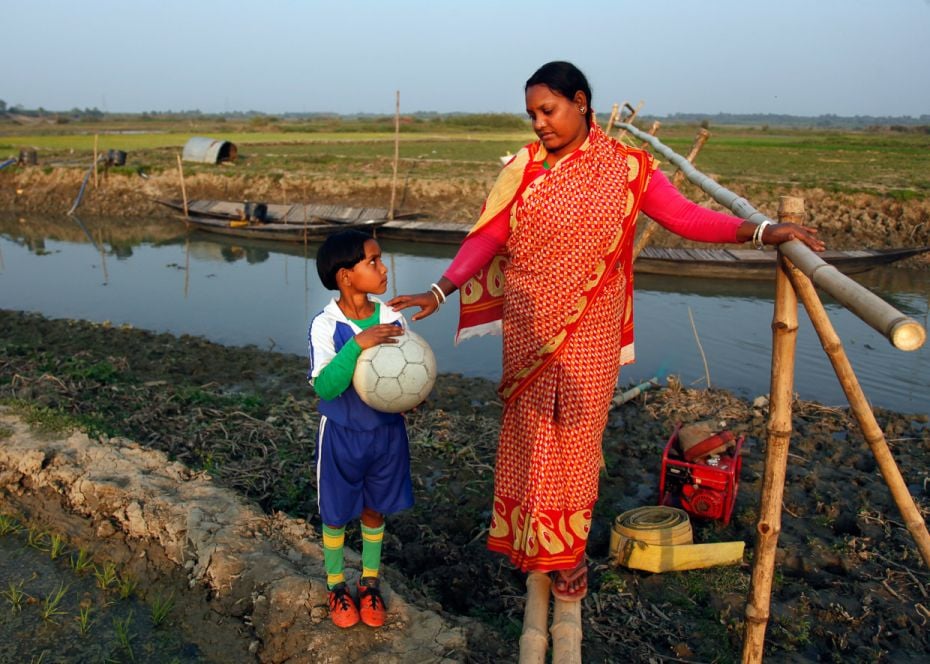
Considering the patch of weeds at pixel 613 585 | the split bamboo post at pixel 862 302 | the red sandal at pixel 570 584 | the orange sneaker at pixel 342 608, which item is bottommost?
the patch of weeds at pixel 613 585

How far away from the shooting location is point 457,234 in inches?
560

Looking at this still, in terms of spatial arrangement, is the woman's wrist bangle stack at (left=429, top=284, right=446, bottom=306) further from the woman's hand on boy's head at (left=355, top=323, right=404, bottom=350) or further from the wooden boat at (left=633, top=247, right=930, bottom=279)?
the wooden boat at (left=633, top=247, right=930, bottom=279)

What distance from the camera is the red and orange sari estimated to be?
7.12 feet

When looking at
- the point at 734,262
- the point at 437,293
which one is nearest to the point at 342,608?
the point at 437,293

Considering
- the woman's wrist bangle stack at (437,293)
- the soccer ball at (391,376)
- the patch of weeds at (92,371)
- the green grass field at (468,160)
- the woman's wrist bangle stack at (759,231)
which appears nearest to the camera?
the woman's wrist bangle stack at (759,231)

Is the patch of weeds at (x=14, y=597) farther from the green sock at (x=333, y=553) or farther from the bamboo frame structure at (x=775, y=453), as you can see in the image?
the bamboo frame structure at (x=775, y=453)

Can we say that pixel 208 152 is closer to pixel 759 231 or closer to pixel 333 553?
pixel 333 553

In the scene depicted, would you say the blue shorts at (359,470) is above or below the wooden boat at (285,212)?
below

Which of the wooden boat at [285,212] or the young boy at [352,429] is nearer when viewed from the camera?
the young boy at [352,429]

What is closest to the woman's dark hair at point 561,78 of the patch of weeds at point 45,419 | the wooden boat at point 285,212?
the patch of weeds at point 45,419

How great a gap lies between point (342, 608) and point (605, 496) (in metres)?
2.09

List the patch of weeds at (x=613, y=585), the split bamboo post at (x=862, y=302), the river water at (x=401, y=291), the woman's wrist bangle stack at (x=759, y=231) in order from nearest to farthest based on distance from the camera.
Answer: the split bamboo post at (x=862, y=302), the woman's wrist bangle stack at (x=759, y=231), the patch of weeds at (x=613, y=585), the river water at (x=401, y=291)

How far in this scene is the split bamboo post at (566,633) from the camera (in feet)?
6.92

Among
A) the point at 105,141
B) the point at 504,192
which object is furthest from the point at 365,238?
the point at 105,141
